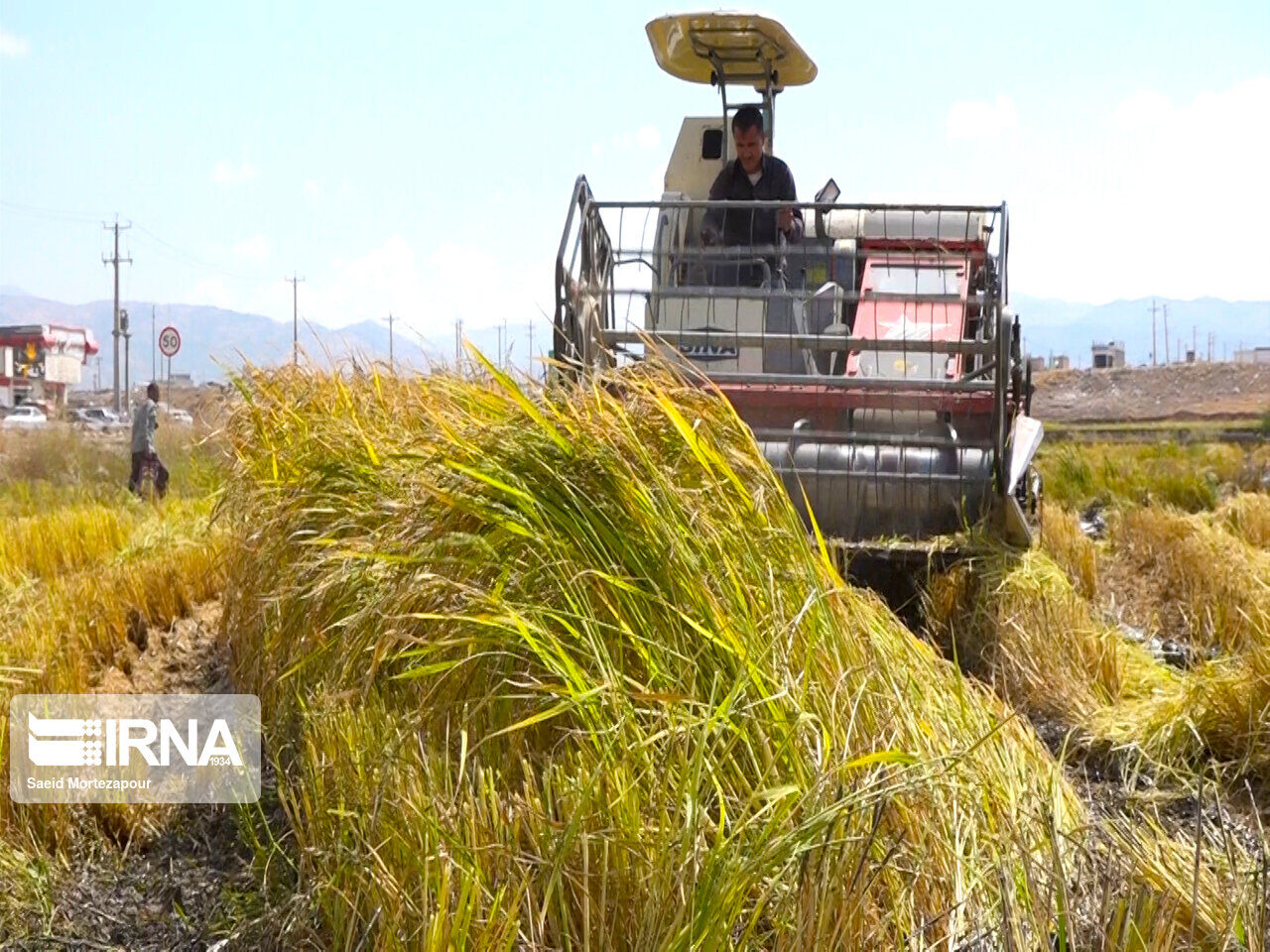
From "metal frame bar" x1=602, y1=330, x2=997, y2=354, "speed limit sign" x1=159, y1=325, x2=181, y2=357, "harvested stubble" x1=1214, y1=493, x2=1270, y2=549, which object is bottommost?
"harvested stubble" x1=1214, y1=493, x2=1270, y2=549

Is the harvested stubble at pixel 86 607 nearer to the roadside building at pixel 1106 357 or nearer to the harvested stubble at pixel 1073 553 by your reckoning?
the harvested stubble at pixel 1073 553

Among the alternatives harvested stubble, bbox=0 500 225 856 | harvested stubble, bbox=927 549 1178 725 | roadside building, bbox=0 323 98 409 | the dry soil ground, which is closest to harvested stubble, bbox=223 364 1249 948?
harvested stubble, bbox=0 500 225 856

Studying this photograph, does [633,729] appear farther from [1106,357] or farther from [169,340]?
[1106,357]

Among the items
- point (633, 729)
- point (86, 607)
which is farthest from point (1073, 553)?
point (633, 729)

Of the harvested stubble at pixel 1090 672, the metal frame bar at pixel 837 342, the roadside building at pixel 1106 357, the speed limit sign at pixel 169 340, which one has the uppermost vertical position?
the roadside building at pixel 1106 357

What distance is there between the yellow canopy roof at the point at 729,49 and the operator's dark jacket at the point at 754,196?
0.67m

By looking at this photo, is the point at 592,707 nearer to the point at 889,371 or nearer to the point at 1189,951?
the point at 1189,951

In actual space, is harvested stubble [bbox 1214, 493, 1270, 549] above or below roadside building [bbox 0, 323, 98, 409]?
below

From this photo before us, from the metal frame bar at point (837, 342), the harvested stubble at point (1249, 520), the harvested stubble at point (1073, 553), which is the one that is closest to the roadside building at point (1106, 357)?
the harvested stubble at point (1249, 520)

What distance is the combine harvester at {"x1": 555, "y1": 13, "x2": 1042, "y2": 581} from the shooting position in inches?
262

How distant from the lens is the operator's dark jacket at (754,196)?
28.3 ft

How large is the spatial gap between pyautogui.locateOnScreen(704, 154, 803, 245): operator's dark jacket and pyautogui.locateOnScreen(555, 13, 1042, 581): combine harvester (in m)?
0.14

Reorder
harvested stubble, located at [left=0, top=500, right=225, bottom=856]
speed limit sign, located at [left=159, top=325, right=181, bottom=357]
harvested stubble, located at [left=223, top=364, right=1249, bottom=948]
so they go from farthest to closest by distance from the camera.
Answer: speed limit sign, located at [left=159, top=325, right=181, bottom=357] < harvested stubble, located at [left=0, top=500, right=225, bottom=856] < harvested stubble, located at [left=223, top=364, right=1249, bottom=948]

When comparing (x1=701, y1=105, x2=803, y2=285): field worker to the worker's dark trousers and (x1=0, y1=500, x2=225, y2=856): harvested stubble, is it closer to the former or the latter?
(x1=0, y1=500, x2=225, y2=856): harvested stubble
